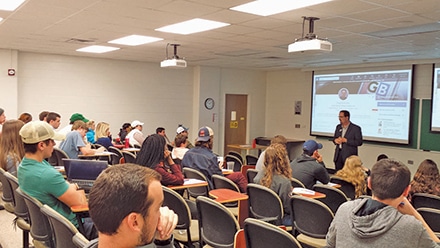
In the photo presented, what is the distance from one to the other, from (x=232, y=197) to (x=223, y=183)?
0.59m

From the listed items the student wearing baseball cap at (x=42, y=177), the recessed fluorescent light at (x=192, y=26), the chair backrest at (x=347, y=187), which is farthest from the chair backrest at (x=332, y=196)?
the recessed fluorescent light at (x=192, y=26)

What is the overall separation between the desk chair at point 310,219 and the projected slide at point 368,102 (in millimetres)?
6003

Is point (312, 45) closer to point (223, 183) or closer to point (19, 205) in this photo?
point (223, 183)

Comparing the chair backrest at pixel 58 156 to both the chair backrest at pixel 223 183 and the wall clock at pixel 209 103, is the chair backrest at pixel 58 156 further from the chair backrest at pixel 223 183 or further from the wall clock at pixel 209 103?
the wall clock at pixel 209 103

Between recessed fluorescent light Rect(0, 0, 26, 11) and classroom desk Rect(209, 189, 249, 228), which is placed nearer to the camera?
classroom desk Rect(209, 189, 249, 228)

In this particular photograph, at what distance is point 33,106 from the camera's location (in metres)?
8.20

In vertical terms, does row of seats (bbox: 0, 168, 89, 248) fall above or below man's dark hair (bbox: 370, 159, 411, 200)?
below

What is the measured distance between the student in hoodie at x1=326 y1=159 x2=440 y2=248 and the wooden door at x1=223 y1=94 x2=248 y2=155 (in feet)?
29.3

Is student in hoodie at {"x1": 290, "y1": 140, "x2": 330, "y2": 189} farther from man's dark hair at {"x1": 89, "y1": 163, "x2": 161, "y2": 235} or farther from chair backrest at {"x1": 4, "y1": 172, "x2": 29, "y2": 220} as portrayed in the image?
man's dark hair at {"x1": 89, "y1": 163, "x2": 161, "y2": 235}

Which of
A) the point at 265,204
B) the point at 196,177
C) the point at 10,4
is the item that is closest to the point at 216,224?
the point at 265,204

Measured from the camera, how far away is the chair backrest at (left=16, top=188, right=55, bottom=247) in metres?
2.47

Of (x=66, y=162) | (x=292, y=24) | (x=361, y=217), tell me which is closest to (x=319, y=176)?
(x=292, y=24)

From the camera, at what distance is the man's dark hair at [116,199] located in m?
1.12

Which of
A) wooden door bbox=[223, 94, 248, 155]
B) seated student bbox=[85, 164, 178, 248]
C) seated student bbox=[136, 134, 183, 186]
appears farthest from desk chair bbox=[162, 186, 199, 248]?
wooden door bbox=[223, 94, 248, 155]
